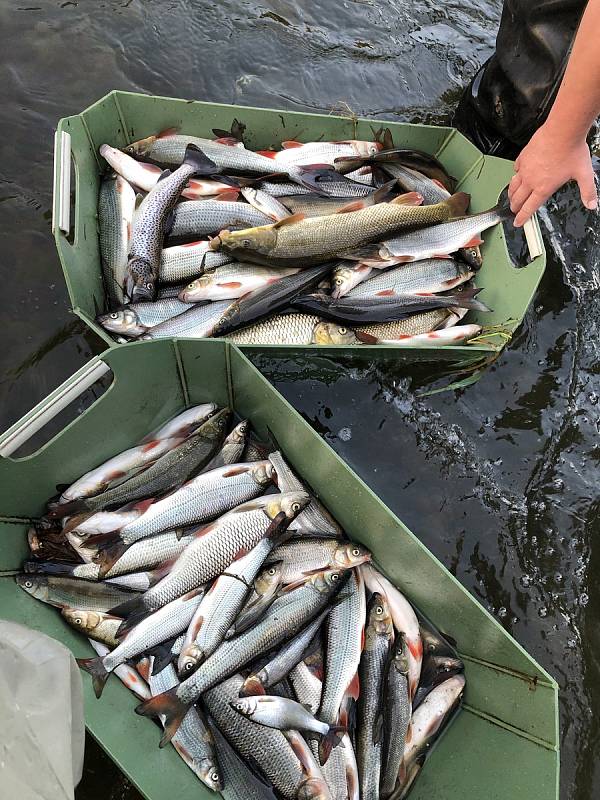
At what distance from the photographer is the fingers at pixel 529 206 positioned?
2.64 metres

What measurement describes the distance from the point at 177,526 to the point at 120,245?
4.89 ft

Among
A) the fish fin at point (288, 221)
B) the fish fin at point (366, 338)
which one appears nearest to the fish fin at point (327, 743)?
the fish fin at point (366, 338)

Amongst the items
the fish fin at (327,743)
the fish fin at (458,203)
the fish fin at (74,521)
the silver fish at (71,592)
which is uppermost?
the fish fin at (458,203)

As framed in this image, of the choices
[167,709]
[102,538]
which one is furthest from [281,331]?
[167,709]

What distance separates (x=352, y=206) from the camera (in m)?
3.19

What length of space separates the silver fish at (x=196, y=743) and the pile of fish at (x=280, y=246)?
60.5 inches

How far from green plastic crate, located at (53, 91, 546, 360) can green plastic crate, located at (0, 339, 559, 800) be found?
331 mm

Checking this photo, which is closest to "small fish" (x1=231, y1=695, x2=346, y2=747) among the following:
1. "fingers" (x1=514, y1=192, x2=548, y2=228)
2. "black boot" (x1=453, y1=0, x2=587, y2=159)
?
"fingers" (x1=514, y1=192, x2=548, y2=228)

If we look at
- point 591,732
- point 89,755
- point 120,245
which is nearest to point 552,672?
point 591,732

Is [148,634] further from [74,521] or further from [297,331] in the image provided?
[297,331]

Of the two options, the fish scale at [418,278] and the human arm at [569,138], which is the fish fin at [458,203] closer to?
the fish scale at [418,278]

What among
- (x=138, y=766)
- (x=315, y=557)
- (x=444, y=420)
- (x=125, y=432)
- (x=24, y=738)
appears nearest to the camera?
(x=24, y=738)

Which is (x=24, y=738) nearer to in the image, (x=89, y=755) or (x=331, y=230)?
(x=89, y=755)

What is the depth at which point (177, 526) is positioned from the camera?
97.1 inches
